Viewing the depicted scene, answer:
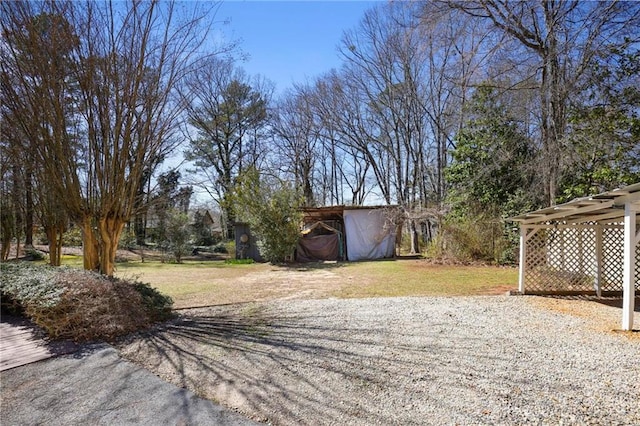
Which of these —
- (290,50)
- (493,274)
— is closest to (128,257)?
(290,50)

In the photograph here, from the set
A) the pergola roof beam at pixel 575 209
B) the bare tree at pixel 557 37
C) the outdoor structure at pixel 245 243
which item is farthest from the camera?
the outdoor structure at pixel 245 243

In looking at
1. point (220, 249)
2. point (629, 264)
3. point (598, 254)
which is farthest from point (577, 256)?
point (220, 249)

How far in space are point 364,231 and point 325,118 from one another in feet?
29.1

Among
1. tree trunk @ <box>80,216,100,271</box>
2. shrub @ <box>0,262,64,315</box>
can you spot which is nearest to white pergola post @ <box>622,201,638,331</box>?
shrub @ <box>0,262,64,315</box>

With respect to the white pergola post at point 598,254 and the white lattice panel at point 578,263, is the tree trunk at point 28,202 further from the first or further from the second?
the white pergola post at point 598,254

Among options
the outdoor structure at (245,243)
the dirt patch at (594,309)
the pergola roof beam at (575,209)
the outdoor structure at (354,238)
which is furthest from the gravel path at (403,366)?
the outdoor structure at (245,243)

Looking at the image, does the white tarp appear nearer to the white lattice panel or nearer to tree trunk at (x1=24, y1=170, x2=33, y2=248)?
the white lattice panel

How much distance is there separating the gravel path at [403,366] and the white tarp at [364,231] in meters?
9.95

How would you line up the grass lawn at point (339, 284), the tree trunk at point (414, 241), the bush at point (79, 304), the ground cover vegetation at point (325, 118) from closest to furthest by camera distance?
the bush at point (79, 304) → the ground cover vegetation at point (325, 118) → the grass lawn at point (339, 284) → the tree trunk at point (414, 241)

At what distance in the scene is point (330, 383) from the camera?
288cm

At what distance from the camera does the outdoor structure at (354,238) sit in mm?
15000

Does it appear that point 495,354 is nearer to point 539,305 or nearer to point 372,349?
point 372,349

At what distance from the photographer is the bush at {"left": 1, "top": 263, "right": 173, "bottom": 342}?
3873 mm

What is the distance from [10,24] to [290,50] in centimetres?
542
